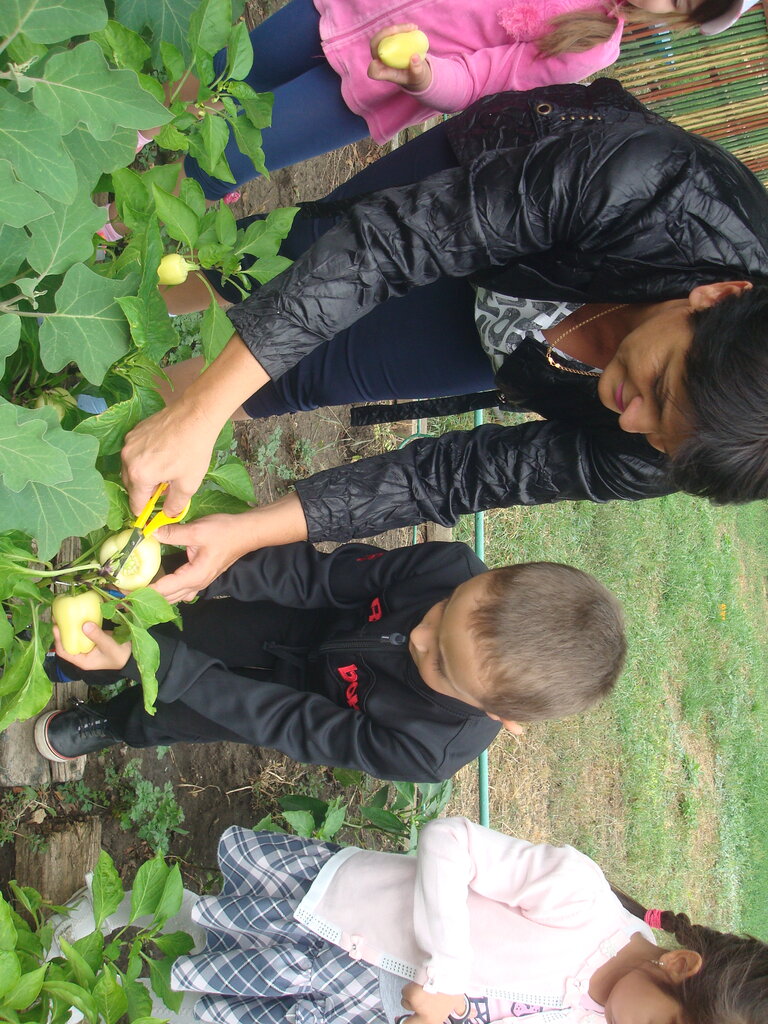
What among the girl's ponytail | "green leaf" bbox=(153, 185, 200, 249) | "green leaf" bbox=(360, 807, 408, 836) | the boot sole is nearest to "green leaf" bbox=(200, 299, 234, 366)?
"green leaf" bbox=(153, 185, 200, 249)

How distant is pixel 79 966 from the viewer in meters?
1.40

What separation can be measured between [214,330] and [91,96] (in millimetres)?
450

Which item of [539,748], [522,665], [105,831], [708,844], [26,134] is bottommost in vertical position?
[708,844]

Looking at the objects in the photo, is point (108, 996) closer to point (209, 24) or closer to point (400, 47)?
point (209, 24)

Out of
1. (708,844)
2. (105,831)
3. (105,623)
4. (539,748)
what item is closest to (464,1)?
(105,623)

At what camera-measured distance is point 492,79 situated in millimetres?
1799

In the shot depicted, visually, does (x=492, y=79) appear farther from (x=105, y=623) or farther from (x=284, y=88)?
(x=105, y=623)

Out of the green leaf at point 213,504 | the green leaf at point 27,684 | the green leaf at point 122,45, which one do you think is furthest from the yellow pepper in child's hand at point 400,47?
Result: the green leaf at point 27,684

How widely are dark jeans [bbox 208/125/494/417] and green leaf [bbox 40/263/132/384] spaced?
0.62m

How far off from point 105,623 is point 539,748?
330 cm

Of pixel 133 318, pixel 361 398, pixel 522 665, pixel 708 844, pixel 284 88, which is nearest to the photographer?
pixel 133 318

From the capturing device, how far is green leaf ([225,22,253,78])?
1446mm

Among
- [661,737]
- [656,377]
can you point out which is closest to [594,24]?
[656,377]

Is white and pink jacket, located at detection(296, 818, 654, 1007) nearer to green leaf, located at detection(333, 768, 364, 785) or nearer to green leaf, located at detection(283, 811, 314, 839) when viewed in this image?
green leaf, located at detection(283, 811, 314, 839)
